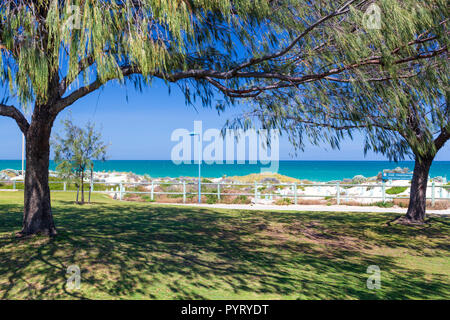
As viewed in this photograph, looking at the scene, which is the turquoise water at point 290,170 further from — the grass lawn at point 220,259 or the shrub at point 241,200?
the grass lawn at point 220,259

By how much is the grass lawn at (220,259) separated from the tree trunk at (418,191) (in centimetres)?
45

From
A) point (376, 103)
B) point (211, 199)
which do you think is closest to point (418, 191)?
point (376, 103)

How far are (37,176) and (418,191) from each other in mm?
10419

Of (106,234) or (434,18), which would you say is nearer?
(434,18)

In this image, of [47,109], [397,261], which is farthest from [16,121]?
[397,261]

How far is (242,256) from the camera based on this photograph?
729 centimetres

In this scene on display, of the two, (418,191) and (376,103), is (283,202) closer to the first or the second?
(418,191)

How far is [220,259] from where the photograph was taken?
22.8 ft

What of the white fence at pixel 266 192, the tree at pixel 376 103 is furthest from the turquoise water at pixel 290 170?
the tree at pixel 376 103

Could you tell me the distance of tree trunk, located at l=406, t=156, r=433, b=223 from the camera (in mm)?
11305

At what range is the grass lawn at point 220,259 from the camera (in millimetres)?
5199
